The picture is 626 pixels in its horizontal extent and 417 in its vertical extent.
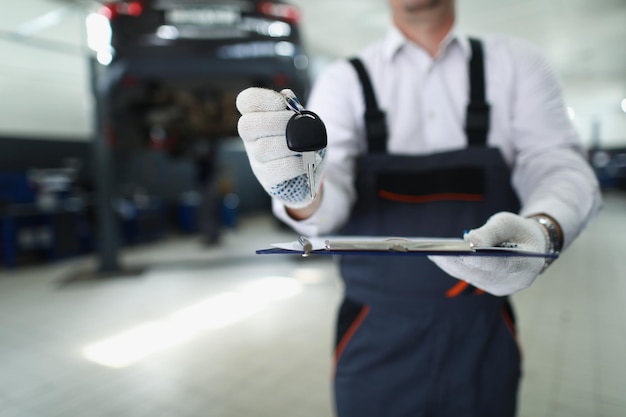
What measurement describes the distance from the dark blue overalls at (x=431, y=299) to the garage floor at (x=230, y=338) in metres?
0.15

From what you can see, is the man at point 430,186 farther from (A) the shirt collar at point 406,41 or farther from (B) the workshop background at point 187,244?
(B) the workshop background at point 187,244

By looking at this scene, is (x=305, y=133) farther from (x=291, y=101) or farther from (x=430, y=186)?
(x=430, y=186)

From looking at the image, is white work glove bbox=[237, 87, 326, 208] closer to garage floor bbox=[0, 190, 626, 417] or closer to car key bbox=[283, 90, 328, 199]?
car key bbox=[283, 90, 328, 199]

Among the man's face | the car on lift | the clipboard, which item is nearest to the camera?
the clipboard

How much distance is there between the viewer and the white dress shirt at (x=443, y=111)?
68 centimetres

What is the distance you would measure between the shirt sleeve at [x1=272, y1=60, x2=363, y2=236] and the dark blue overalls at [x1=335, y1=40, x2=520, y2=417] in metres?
0.04

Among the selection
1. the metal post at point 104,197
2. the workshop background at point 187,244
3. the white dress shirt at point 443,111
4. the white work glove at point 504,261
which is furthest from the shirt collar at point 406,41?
the metal post at point 104,197

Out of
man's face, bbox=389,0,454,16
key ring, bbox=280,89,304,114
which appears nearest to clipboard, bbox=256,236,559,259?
key ring, bbox=280,89,304,114

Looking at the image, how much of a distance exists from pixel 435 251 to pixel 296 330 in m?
1.84

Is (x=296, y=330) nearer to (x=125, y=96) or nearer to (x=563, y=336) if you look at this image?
(x=563, y=336)

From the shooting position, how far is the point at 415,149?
2.66ft

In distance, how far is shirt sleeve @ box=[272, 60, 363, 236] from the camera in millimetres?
652

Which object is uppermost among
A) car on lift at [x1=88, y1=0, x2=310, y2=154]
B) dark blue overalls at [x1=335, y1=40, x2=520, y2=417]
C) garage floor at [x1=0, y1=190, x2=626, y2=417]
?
car on lift at [x1=88, y1=0, x2=310, y2=154]

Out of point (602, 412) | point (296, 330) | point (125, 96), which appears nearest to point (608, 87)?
point (602, 412)
